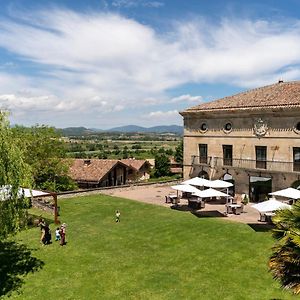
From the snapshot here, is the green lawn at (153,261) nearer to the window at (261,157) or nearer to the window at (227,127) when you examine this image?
the window at (261,157)

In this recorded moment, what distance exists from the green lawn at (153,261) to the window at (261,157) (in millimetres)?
8968

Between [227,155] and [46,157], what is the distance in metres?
18.0

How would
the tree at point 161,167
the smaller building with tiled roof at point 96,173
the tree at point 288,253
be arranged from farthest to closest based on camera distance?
the tree at point 161,167
the smaller building with tiled roof at point 96,173
the tree at point 288,253

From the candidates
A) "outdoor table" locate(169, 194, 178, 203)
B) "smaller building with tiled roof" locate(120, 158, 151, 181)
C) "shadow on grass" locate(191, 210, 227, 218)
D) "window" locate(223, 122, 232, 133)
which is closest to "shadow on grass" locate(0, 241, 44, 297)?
"shadow on grass" locate(191, 210, 227, 218)

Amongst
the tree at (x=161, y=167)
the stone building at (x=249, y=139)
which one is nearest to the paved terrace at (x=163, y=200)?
the stone building at (x=249, y=139)

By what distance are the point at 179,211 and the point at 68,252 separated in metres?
11.3

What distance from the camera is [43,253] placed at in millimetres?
20000

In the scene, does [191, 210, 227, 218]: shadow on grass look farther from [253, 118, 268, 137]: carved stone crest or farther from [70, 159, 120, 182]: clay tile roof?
[70, 159, 120, 182]: clay tile roof

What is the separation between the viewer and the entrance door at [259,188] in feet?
105

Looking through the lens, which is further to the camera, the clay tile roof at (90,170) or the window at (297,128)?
the clay tile roof at (90,170)

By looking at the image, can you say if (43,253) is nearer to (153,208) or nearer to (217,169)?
(153,208)

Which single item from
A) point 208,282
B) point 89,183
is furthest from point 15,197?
point 89,183

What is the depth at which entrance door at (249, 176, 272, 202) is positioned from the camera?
3209 cm

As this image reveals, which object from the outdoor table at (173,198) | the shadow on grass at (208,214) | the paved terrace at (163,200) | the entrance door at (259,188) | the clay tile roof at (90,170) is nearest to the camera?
the paved terrace at (163,200)
